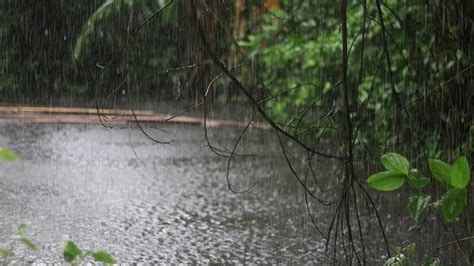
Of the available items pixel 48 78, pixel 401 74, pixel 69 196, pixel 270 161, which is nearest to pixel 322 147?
pixel 270 161

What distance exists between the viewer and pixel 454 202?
4.83 ft

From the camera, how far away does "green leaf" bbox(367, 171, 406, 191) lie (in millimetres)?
1554

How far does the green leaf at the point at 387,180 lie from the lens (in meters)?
1.55

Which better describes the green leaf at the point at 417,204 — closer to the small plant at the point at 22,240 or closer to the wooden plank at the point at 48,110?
the small plant at the point at 22,240

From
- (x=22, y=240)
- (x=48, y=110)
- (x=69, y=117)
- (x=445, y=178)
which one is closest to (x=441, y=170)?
(x=445, y=178)

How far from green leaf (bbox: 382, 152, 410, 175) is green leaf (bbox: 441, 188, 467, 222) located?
0.10m

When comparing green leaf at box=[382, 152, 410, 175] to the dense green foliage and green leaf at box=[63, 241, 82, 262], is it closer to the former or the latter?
green leaf at box=[63, 241, 82, 262]

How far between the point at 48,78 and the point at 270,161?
23.4 ft

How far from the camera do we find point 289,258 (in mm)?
3996

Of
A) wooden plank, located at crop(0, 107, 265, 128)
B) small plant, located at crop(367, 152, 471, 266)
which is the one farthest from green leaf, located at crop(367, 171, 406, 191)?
wooden plank, located at crop(0, 107, 265, 128)

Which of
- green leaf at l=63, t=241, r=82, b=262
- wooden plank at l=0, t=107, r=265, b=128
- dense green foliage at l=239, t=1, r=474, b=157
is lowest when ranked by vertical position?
green leaf at l=63, t=241, r=82, b=262

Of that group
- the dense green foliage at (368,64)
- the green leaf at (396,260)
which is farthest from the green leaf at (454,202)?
the dense green foliage at (368,64)

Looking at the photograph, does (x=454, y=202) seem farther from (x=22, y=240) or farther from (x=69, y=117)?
(x=69, y=117)

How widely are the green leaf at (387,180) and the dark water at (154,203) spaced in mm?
1334
